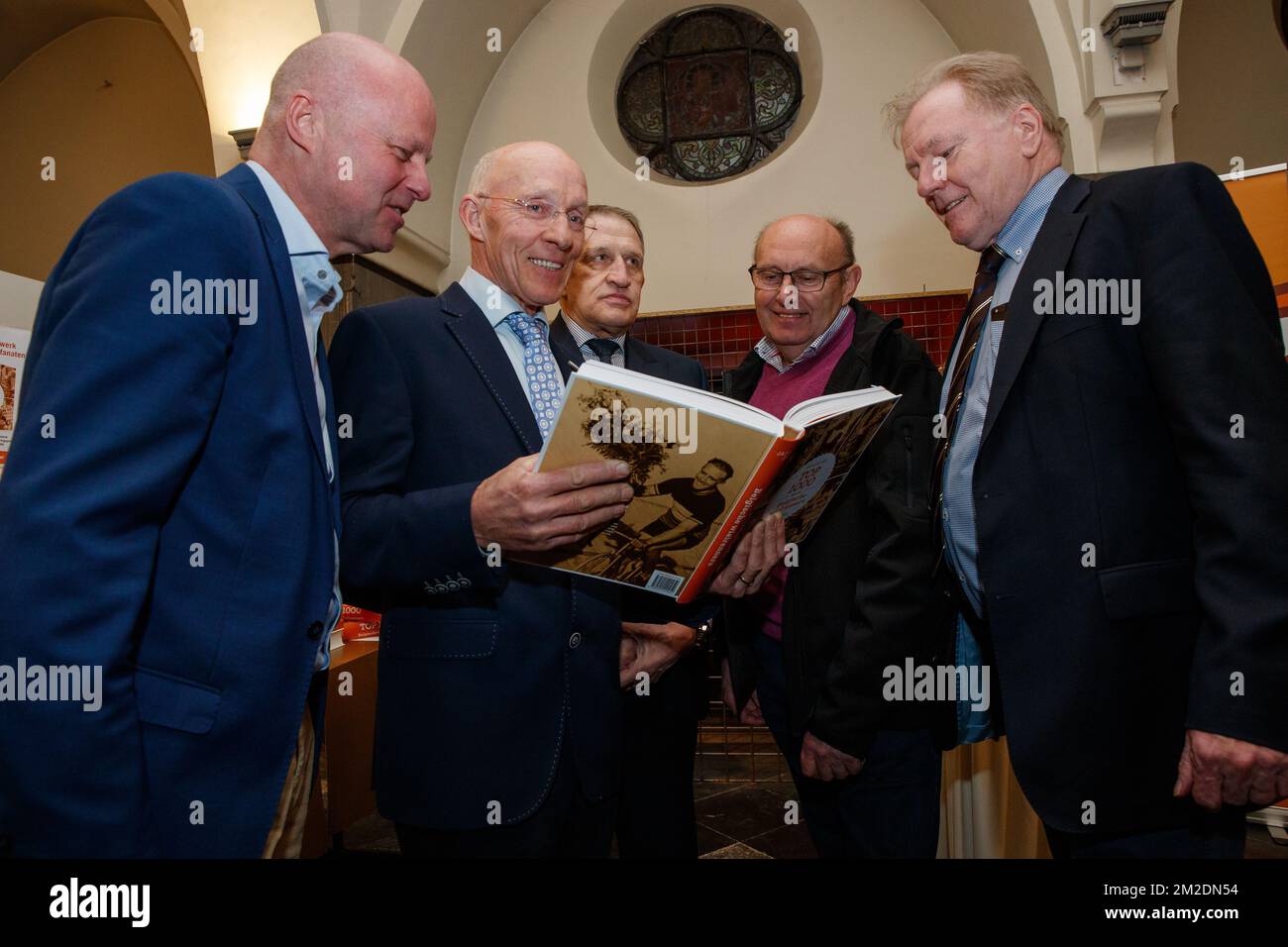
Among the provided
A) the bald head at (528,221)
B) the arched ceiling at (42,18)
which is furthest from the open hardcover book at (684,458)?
the arched ceiling at (42,18)

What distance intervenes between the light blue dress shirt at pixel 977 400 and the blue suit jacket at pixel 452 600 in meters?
0.74

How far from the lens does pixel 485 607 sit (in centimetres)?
135

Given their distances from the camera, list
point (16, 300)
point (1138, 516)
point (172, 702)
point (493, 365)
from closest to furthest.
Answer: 1. point (172, 702)
2. point (1138, 516)
3. point (493, 365)
4. point (16, 300)

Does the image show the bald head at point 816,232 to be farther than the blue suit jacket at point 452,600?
Yes

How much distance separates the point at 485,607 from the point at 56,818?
0.64 metres

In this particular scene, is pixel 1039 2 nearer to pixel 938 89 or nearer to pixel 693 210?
pixel 693 210

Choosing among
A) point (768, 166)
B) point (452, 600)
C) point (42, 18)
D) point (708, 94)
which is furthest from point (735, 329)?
point (42, 18)

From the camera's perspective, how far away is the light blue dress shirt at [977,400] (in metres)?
1.50

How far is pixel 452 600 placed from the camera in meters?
1.36

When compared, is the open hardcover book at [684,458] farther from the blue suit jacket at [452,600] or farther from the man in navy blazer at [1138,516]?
the man in navy blazer at [1138,516]

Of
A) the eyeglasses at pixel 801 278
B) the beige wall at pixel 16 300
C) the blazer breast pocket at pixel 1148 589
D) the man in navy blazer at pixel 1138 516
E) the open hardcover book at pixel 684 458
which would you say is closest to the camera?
the open hardcover book at pixel 684 458

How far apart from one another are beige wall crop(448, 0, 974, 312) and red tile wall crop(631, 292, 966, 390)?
0.42 ft

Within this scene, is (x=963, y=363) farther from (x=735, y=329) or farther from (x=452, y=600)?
(x=735, y=329)

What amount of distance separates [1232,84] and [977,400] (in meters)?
5.89
